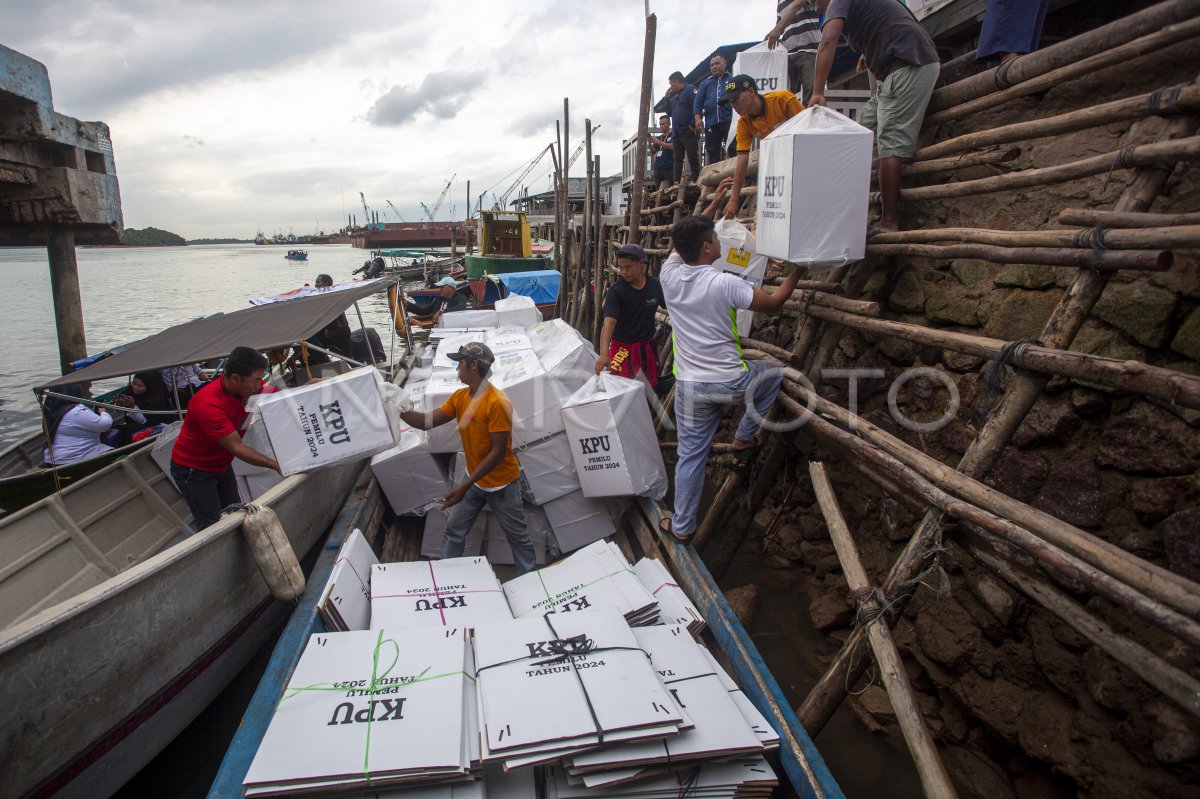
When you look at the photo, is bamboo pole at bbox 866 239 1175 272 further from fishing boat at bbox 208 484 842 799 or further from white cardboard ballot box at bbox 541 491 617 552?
white cardboard ballot box at bbox 541 491 617 552

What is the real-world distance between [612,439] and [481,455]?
0.93 meters

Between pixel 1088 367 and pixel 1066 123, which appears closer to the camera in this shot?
pixel 1088 367

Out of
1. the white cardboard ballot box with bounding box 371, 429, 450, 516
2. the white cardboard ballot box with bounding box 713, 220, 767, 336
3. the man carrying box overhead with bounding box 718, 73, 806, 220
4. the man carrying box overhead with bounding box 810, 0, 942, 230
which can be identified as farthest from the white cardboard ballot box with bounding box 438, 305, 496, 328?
the man carrying box overhead with bounding box 810, 0, 942, 230

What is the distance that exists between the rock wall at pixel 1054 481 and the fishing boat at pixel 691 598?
100 centimetres

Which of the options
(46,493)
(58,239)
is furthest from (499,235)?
(46,493)

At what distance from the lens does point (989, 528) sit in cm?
223

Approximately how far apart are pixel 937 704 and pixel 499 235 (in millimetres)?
21914

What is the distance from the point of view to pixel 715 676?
2.59 metres

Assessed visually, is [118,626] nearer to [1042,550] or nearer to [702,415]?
[702,415]

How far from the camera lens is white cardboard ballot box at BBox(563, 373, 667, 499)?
14.1 feet

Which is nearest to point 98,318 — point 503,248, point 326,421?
point 503,248

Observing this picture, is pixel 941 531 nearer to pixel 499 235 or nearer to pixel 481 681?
pixel 481 681

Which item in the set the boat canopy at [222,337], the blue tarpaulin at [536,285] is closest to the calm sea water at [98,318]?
the blue tarpaulin at [536,285]

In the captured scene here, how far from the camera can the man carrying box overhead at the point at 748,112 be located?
166 inches
